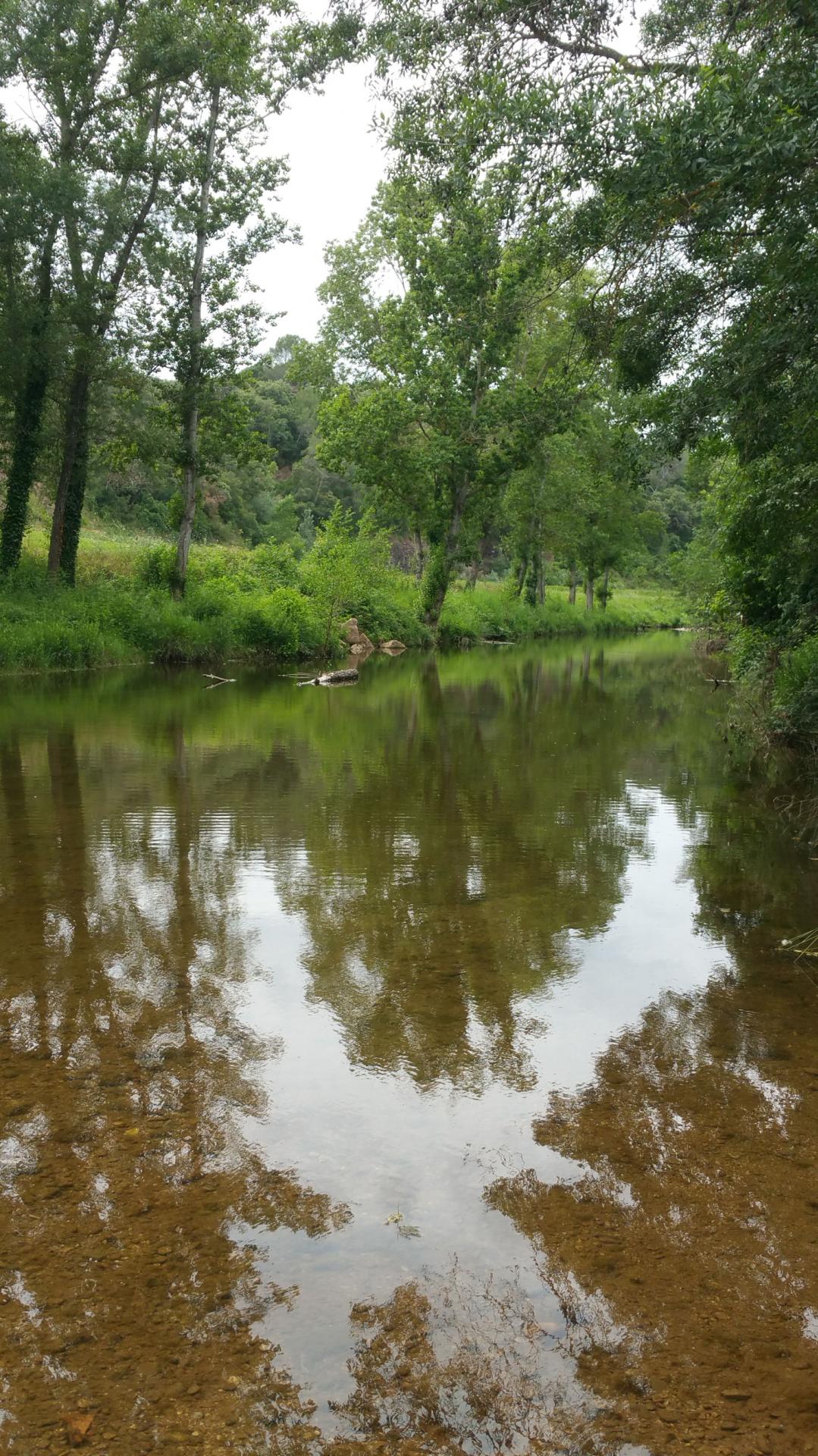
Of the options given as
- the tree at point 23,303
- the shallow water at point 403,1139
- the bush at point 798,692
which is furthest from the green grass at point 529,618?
the shallow water at point 403,1139

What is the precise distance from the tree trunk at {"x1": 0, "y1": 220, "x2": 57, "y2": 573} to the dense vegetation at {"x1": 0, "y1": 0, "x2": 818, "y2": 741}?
0.20 feet

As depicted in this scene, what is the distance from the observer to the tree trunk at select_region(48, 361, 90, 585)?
26703 millimetres

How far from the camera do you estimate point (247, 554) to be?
37.6 m

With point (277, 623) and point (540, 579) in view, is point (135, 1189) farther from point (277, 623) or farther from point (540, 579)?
point (540, 579)

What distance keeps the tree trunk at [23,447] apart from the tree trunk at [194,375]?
3947mm

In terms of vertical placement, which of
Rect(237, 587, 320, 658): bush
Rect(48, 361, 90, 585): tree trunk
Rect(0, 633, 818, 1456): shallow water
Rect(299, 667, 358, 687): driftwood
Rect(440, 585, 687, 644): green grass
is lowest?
Rect(440, 585, 687, 644): green grass

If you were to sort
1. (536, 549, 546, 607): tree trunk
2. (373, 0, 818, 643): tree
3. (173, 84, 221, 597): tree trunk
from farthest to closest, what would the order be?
(536, 549, 546, 607): tree trunk → (173, 84, 221, 597): tree trunk → (373, 0, 818, 643): tree

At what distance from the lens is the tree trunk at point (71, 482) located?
26.7m

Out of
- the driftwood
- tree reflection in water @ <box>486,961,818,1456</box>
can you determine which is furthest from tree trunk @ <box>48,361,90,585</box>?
tree reflection in water @ <box>486,961,818,1456</box>

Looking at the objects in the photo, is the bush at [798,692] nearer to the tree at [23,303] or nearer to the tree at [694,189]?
the tree at [694,189]

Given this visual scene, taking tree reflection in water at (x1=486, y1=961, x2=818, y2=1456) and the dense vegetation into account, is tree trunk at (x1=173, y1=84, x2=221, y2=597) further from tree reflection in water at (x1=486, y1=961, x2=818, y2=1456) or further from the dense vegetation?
tree reflection in water at (x1=486, y1=961, x2=818, y2=1456)

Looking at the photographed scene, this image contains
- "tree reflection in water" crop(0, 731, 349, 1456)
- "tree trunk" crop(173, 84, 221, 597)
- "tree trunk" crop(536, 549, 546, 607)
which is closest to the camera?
"tree reflection in water" crop(0, 731, 349, 1456)

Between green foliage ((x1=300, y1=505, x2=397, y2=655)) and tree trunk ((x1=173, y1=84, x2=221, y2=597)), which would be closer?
tree trunk ((x1=173, y1=84, x2=221, y2=597))

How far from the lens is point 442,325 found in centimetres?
3525
